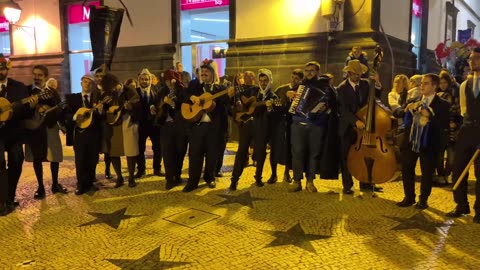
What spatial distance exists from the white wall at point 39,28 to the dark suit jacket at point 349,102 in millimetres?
13152

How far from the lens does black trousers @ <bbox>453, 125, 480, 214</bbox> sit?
5066 millimetres

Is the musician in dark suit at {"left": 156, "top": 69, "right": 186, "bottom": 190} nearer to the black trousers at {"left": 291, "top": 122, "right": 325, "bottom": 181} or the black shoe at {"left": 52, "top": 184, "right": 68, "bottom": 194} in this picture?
the black shoe at {"left": 52, "top": 184, "right": 68, "bottom": 194}

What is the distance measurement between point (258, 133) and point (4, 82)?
356cm

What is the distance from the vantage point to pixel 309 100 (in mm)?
6152

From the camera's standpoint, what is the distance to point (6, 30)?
18.0 meters

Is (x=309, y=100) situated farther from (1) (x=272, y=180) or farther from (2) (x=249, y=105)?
(1) (x=272, y=180)

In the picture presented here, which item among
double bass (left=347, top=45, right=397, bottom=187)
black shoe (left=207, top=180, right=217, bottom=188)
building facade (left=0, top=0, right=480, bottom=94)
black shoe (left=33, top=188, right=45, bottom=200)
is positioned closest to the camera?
double bass (left=347, top=45, right=397, bottom=187)

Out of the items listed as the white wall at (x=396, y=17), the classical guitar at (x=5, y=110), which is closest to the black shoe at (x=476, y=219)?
the classical guitar at (x=5, y=110)

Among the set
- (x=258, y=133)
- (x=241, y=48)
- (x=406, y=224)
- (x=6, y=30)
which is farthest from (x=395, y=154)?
(x=6, y=30)

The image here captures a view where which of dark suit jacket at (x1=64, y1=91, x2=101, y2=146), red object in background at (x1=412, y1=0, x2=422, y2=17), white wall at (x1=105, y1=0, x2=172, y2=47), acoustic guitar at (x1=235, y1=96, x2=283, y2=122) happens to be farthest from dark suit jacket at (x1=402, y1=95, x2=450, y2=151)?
white wall at (x1=105, y1=0, x2=172, y2=47)

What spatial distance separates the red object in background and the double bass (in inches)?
377

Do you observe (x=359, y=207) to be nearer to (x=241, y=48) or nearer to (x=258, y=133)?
(x=258, y=133)

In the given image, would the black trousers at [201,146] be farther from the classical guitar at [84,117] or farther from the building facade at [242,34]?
the building facade at [242,34]

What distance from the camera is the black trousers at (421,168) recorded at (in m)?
5.52
